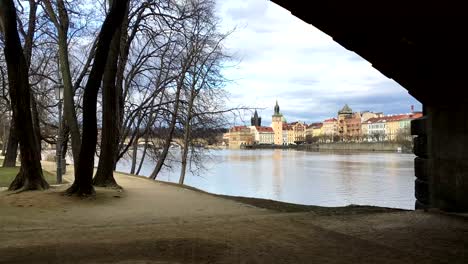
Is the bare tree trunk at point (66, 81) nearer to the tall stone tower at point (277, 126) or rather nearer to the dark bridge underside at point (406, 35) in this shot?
the dark bridge underside at point (406, 35)

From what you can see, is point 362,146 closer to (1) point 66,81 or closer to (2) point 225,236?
(1) point 66,81

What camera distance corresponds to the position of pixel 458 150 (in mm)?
10031

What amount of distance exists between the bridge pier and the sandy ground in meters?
0.54

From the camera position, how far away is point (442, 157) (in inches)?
412

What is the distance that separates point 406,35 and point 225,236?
458 cm

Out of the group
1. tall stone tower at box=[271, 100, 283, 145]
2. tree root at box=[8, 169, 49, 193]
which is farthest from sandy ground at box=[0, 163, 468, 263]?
tall stone tower at box=[271, 100, 283, 145]

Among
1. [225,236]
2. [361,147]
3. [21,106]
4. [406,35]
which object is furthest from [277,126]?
[225,236]

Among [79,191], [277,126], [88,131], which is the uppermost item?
[277,126]

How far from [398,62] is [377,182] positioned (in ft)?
76.6

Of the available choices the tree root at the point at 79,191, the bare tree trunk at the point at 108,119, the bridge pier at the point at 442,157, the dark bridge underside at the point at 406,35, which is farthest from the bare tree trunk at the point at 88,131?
the bridge pier at the point at 442,157

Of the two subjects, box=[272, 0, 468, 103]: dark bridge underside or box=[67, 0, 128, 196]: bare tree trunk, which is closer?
box=[272, 0, 468, 103]: dark bridge underside

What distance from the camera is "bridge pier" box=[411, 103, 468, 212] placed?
9922mm

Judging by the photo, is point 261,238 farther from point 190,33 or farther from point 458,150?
point 190,33

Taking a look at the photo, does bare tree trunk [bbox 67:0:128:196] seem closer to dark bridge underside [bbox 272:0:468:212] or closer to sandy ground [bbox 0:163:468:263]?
sandy ground [bbox 0:163:468:263]
